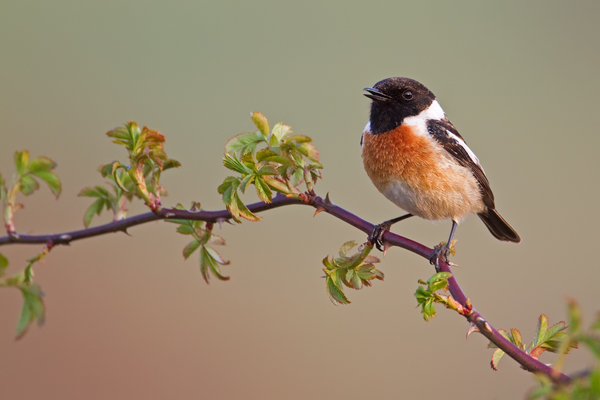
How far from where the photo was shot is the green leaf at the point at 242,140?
6.07 feet

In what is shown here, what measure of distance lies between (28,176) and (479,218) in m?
2.92

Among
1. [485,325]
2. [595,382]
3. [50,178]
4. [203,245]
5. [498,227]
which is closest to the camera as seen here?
[595,382]

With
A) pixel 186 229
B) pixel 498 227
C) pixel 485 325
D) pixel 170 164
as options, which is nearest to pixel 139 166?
pixel 170 164

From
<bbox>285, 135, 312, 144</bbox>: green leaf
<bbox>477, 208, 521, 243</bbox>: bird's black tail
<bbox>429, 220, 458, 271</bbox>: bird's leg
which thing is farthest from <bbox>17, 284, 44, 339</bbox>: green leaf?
<bbox>477, 208, 521, 243</bbox>: bird's black tail

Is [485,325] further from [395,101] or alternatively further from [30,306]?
[395,101]

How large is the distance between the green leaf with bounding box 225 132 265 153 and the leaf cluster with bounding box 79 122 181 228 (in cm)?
18

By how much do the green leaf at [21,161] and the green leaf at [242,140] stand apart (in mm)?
611

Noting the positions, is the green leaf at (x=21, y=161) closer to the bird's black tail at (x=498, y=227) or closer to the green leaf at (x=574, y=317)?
the green leaf at (x=574, y=317)

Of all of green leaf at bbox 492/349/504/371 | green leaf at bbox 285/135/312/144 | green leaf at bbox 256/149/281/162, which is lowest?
green leaf at bbox 492/349/504/371

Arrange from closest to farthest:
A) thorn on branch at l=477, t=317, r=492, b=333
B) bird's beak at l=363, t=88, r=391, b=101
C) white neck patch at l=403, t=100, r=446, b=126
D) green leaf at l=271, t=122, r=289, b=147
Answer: thorn on branch at l=477, t=317, r=492, b=333, green leaf at l=271, t=122, r=289, b=147, bird's beak at l=363, t=88, r=391, b=101, white neck patch at l=403, t=100, r=446, b=126

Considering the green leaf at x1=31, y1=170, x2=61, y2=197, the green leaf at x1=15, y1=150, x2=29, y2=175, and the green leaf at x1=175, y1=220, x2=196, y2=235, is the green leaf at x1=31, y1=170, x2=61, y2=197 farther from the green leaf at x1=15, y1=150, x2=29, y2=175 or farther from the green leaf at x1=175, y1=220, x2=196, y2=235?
the green leaf at x1=175, y1=220, x2=196, y2=235

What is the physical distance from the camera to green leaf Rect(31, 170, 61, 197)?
5.78ft

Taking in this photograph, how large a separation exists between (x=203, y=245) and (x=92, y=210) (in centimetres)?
44

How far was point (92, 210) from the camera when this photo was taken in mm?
1994
